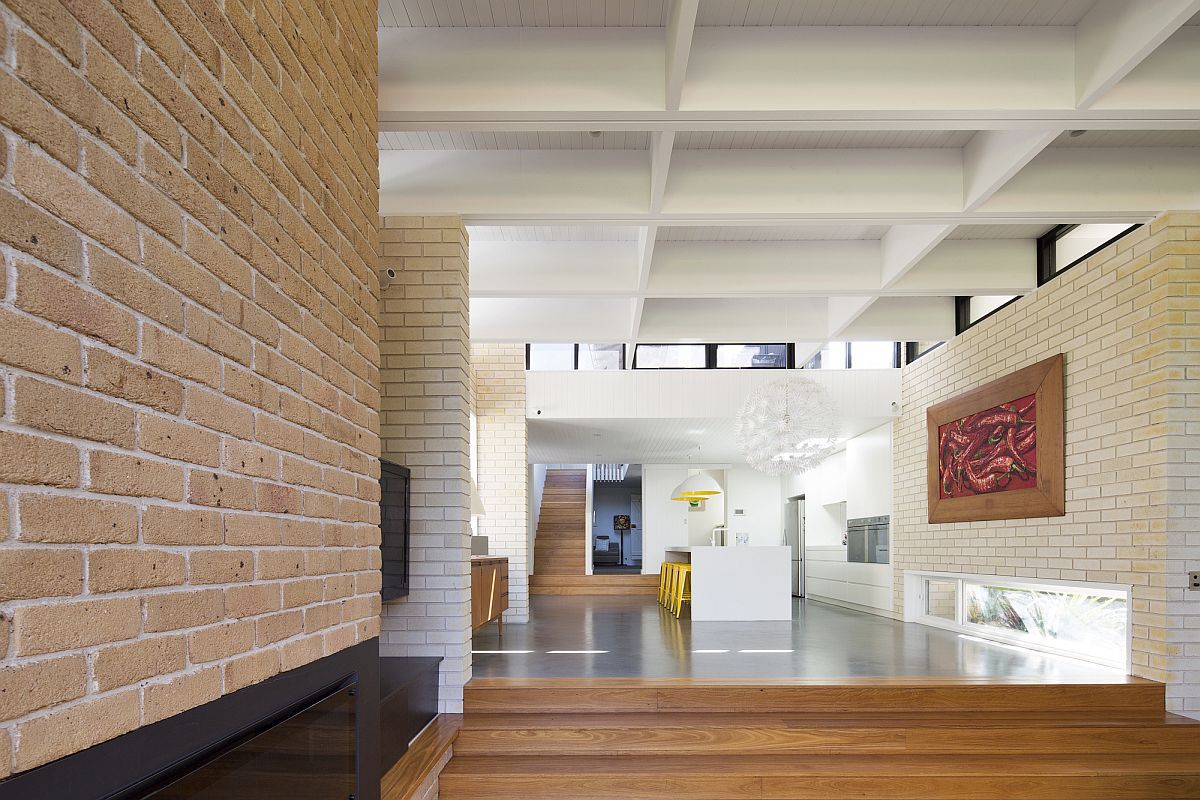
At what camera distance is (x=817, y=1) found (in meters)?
3.71

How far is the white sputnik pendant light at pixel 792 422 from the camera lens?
7.35 meters

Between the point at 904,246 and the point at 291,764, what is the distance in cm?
528

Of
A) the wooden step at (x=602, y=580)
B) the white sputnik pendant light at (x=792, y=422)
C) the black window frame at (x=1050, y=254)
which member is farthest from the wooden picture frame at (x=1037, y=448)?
the wooden step at (x=602, y=580)

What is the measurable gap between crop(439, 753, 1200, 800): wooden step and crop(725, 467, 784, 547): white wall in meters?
9.90

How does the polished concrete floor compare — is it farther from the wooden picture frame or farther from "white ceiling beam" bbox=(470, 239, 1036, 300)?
"white ceiling beam" bbox=(470, 239, 1036, 300)

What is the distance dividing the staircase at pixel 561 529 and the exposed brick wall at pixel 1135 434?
28.0 feet

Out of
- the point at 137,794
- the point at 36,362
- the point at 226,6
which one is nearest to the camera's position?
the point at 36,362

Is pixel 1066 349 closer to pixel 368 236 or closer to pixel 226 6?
pixel 368 236

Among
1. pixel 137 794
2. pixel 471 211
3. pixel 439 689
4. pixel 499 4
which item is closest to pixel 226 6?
pixel 137 794

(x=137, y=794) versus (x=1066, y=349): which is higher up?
(x=1066, y=349)

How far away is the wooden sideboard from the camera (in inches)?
222

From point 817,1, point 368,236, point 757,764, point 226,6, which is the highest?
point 817,1

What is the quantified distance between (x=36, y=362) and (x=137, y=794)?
27.4 inches

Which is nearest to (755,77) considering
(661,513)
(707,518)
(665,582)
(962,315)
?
(962,315)
